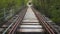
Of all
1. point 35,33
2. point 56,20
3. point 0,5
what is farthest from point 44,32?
point 0,5

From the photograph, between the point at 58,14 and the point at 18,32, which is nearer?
the point at 18,32

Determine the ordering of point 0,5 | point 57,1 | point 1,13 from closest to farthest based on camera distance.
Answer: point 1,13 < point 0,5 < point 57,1

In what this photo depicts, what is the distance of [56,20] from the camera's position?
1236cm

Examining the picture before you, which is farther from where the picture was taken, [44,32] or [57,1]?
[57,1]

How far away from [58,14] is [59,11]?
380 millimetres

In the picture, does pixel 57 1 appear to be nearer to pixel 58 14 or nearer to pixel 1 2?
pixel 58 14

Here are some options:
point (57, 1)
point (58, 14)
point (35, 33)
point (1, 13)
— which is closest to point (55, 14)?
point (58, 14)

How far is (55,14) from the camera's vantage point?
12.8m

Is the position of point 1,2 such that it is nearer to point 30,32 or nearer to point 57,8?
point 57,8

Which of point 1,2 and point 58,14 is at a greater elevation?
point 1,2

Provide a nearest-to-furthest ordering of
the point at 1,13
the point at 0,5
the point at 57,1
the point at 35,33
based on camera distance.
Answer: the point at 35,33
the point at 1,13
the point at 0,5
the point at 57,1

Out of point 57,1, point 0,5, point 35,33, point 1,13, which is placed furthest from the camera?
point 57,1

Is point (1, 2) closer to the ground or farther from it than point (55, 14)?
farther from it

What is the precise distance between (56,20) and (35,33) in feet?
13.6
